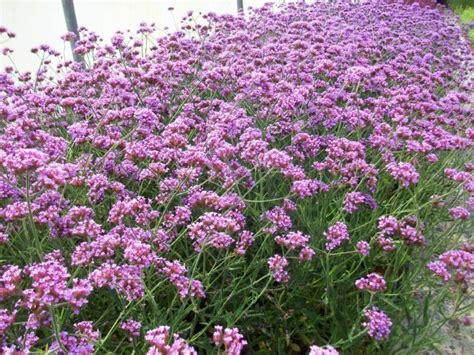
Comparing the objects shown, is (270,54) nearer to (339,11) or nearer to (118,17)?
(118,17)

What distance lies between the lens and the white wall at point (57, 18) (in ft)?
12.8

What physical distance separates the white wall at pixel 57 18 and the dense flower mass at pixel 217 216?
0.65 meters

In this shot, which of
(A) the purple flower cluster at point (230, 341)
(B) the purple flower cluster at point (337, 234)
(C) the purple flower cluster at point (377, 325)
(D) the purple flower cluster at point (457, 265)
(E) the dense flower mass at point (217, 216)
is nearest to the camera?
(A) the purple flower cluster at point (230, 341)

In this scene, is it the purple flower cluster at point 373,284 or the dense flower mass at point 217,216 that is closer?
the dense flower mass at point 217,216

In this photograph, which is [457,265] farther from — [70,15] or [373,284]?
[70,15]

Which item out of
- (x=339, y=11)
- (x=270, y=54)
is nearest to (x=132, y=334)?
(x=270, y=54)

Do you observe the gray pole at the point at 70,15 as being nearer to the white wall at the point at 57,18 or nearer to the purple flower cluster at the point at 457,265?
the white wall at the point at 57,18

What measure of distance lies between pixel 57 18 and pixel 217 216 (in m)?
3.35

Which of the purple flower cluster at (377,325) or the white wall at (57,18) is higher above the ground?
the white wall at (57,18)

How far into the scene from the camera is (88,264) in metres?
1.49

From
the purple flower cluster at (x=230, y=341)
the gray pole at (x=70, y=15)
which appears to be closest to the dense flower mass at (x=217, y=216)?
the purple flower cluster at (x=230, y=341)

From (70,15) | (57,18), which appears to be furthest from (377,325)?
(57,18)

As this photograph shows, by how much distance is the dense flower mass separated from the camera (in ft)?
4.96

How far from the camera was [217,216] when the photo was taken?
1683mm
